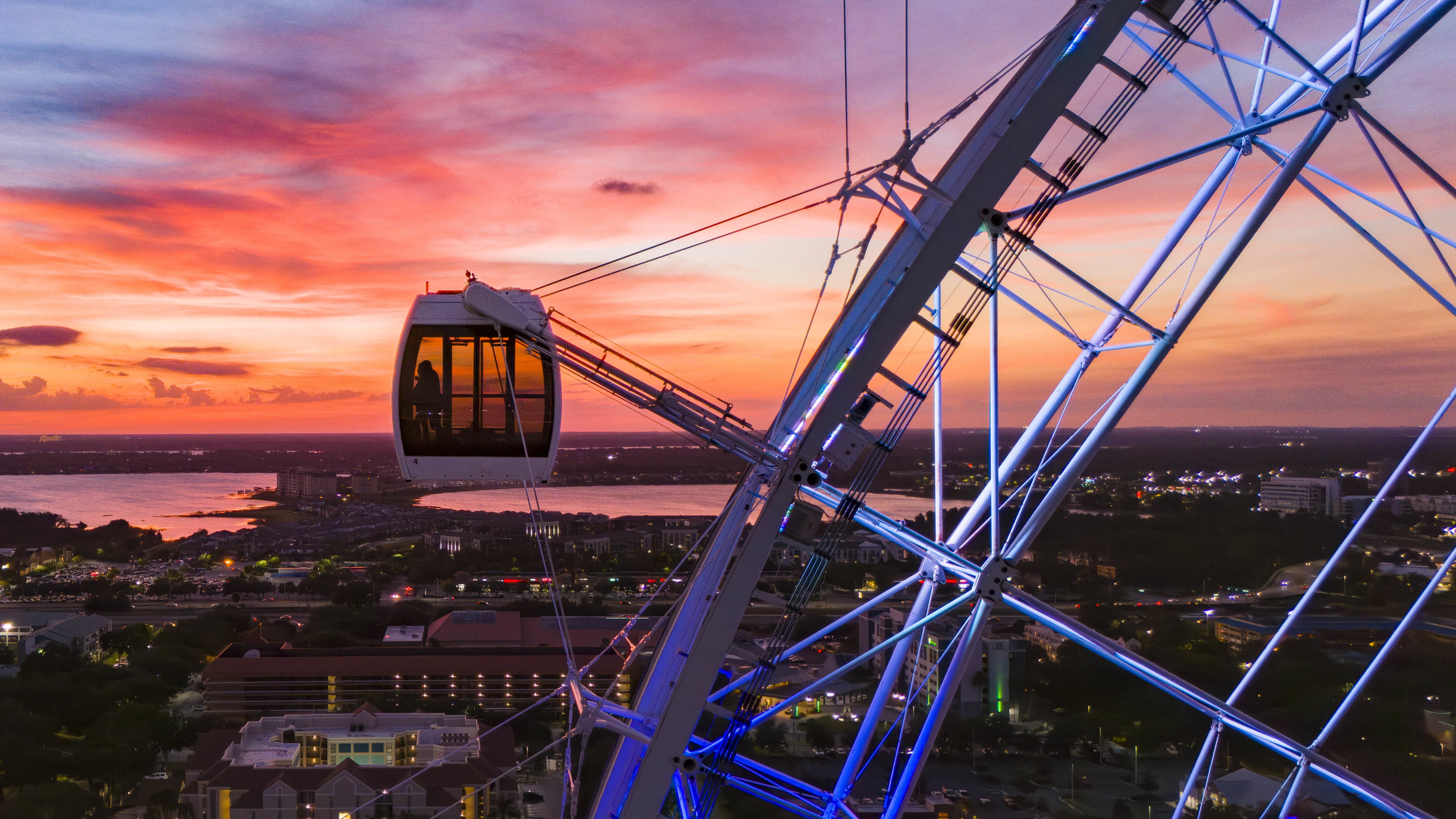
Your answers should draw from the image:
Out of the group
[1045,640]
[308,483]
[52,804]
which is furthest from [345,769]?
[308,483]

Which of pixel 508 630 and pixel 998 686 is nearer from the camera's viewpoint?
pixel 998 686

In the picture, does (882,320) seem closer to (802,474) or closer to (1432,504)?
(802,474)

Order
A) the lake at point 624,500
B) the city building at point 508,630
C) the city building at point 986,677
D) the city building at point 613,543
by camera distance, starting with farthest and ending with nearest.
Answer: the lake at point 624,500, the city building at point 613,543, the city building at point 508,630, the city building at point 986,677

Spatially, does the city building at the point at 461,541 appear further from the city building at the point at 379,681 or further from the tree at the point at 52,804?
the tree at the point at 52,804

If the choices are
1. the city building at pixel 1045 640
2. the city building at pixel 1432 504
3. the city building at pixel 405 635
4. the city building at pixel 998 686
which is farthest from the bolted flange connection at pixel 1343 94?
the city building at pixel 1432 504

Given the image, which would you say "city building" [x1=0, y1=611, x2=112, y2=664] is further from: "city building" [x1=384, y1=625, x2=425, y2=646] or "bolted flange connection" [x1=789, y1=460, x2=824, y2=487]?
"bolted flange connection" [x1=789, y1=460, x2=824, y2=487]
